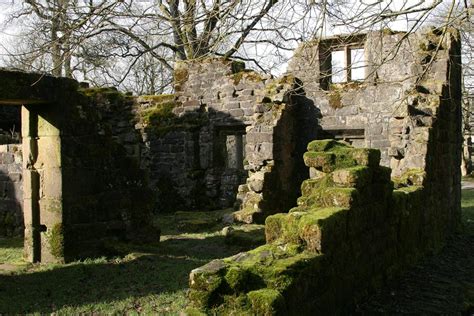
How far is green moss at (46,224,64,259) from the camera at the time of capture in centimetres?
794

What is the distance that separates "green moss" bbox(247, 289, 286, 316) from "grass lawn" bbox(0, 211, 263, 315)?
5.45 ft

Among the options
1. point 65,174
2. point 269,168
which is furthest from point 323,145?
point 269,168

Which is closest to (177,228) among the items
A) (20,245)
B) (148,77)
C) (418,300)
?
(20,245)

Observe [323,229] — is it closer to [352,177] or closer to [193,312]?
[352,177]

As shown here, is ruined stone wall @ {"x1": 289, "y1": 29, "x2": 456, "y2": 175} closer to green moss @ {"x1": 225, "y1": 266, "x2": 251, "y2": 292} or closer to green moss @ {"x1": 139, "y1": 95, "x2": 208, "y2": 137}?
green moss @ {"x1": 139, "y1": 95, "x2": 208, "y2": 137}

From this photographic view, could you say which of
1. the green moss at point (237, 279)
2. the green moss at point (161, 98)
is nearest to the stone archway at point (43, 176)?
the green moss at point (237, 279)

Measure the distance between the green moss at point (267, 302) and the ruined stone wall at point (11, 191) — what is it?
7.99m

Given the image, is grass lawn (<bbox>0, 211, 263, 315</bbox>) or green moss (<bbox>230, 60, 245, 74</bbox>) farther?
green moss (<bbox>230, 60, 245, 74</bbox>)

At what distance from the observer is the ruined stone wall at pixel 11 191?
1078 centimetres

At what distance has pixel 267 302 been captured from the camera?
396 cm

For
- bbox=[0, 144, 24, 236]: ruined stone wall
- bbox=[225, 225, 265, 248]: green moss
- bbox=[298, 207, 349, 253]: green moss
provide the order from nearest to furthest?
bbox=[298, 207, 349, 253]: green moss
bbox=[225, 225, 265, 248]: green moss
bbox=[0, 144, 24, 236]: ruined stone wall

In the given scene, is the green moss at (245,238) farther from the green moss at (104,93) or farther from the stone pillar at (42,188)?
the green moss at (104,93)

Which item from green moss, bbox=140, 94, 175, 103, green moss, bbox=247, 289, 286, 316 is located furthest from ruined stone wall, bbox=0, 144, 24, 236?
green moss, bbox=247, 289, 286, 316

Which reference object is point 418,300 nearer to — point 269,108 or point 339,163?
point 339,163
